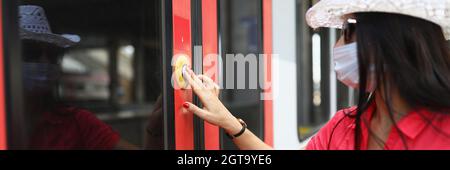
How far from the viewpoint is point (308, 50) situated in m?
3.42

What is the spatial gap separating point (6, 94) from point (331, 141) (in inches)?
35.5

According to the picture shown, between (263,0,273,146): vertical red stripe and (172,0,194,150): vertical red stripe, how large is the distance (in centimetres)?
54

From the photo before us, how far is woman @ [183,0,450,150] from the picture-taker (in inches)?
42.7

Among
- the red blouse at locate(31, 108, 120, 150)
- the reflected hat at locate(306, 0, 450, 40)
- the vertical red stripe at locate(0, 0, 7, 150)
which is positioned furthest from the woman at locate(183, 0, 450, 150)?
the vertical red stripe at locate(0, 0, 7, 150)

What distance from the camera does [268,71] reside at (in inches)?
74.3

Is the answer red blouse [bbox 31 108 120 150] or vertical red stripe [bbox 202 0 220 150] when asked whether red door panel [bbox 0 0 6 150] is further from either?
vertical red stripe [bbox 202 0 220 150]

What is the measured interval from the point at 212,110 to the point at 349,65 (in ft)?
1.45

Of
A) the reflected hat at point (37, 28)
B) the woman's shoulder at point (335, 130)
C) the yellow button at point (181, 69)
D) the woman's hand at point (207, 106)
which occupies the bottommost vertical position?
the woman's shoulder at point (335, 130)

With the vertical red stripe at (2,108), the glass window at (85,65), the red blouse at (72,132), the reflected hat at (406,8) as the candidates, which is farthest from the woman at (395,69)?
the vertical red stripe at (2,108)

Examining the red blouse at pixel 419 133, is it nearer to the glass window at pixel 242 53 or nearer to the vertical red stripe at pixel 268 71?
the glass window at pixel 242 53

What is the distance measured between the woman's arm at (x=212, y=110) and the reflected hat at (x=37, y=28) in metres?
0.41

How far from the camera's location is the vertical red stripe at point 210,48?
148cm

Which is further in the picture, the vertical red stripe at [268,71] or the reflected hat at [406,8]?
the vertical red stripe at [268,71]
